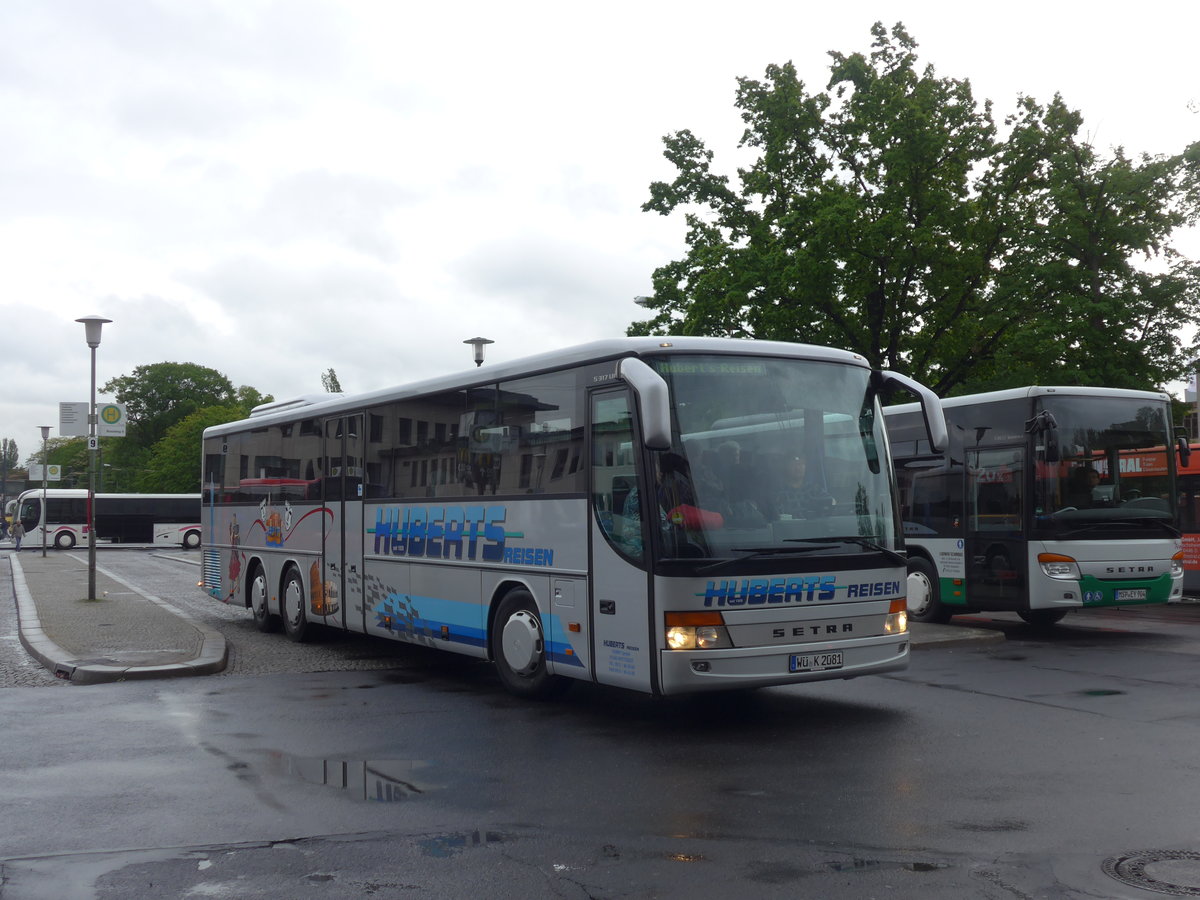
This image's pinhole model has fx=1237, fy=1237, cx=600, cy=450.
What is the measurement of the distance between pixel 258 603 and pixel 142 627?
1.51 meters

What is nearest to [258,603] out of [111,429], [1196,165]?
[111,429]

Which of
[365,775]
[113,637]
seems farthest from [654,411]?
[113,637]

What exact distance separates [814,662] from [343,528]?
21.6 feet

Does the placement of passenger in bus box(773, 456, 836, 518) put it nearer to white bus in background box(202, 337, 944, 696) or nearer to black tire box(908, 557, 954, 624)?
white bus in background box(202, 337, 944, 696)

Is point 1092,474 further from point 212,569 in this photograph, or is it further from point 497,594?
point 212,569

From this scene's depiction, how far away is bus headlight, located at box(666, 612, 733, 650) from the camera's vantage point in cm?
850

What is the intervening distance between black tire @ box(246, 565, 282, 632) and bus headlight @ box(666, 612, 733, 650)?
9.23 meters

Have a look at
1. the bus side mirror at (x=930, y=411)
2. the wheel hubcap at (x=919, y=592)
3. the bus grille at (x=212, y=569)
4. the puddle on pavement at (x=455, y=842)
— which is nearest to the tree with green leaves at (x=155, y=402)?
the bus grille at (x=212, y=569)

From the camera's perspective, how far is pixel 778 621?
8750 mm

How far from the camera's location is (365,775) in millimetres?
7488

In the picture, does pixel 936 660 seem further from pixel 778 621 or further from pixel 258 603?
pixel 258 603

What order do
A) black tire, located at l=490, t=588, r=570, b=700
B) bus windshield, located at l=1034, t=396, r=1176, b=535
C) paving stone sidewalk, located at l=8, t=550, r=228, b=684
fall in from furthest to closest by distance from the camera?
Answer: bus windshield, located at l=1034, t=396, r=1176, b=535 → paving stone sidewalk, located at l=8, t=550, r=228, b=684 → black tire, located at l=490, t=588, r=570, b=700

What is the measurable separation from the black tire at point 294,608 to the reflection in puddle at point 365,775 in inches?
282

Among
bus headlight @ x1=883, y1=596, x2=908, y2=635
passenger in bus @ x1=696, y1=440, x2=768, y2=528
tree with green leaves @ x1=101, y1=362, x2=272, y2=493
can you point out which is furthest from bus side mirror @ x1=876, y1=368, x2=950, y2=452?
tree with green leaves @ x1=101, y1=362, x2=272, y2=493
